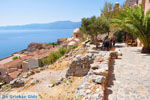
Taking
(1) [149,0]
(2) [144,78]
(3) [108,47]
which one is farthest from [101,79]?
(1) [149,0]

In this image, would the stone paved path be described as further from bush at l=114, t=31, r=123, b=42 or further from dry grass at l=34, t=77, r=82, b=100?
bush at l=114, t=31, r=123, b=42

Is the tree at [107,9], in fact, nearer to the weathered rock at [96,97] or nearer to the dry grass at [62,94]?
the dry grass at [62,94]

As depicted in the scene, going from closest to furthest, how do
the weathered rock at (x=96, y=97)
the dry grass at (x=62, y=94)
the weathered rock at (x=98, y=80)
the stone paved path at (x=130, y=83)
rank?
the weathered rock at (x=96, y=97)
the stone paved path at (x=130, y=83)
the weathered rock at (x=98, y=80)
the dry grass at (x=62, y=94)

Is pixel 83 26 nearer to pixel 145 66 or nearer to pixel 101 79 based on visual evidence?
pixel 145 66

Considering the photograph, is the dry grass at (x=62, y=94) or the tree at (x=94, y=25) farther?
the tree at (x=94, y=25)

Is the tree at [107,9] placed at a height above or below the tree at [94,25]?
above

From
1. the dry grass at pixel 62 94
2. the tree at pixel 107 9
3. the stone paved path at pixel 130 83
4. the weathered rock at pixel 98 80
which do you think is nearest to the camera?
the stone paved path at pixel 130 83

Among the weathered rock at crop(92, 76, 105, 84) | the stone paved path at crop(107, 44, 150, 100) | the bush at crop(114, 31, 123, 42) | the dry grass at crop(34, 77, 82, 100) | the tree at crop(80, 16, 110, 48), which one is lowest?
the dry grass at crop(34, 77, 82, 100)

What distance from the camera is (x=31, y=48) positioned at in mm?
56031

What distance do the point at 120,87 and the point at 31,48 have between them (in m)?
55.3

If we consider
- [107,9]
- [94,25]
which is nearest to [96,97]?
[94,25]

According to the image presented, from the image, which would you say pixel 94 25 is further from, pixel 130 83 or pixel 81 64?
pixel 130 83

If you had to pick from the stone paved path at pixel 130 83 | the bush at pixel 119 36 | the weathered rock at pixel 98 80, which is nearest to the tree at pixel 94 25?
the bush at pixel 119 36

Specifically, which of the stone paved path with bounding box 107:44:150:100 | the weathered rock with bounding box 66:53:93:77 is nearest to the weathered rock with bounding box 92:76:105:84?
the stone paved path with bounding box 107:44:150:100
